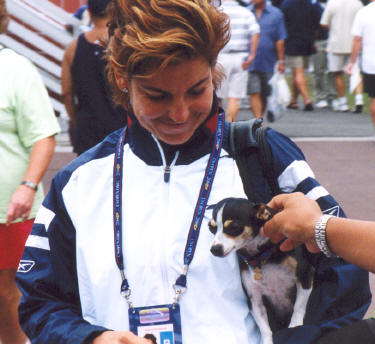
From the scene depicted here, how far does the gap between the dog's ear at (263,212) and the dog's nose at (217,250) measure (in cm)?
12

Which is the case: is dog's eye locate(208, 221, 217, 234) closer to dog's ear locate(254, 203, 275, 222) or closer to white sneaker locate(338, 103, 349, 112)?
dog's ear locate(254, 203, 275, 222)

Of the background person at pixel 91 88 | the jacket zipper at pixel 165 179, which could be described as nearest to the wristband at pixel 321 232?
the jacket zipper at pixel 165 179

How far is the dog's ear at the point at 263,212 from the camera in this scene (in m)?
1.91

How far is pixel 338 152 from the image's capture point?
10.4m

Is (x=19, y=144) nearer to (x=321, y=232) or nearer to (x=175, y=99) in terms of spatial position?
(x=175, y=99)

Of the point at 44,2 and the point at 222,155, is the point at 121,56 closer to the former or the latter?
the point at 222,155

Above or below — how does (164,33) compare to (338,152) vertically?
above

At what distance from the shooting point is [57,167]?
9516 millimetres

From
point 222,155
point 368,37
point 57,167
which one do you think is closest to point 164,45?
point 222,155

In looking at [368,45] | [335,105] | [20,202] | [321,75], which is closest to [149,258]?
[20,202]

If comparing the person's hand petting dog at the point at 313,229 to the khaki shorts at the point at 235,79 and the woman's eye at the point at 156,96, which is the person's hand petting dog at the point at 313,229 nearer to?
the woman's eye at the point at 156,96

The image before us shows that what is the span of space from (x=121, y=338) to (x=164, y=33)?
75 centimetres

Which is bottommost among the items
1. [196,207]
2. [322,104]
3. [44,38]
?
[322,104]

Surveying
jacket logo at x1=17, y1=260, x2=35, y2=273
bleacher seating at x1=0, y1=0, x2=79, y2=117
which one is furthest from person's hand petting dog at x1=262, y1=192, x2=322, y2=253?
bleacher seating at x1=0, y1=0, x2=79, y2=117
